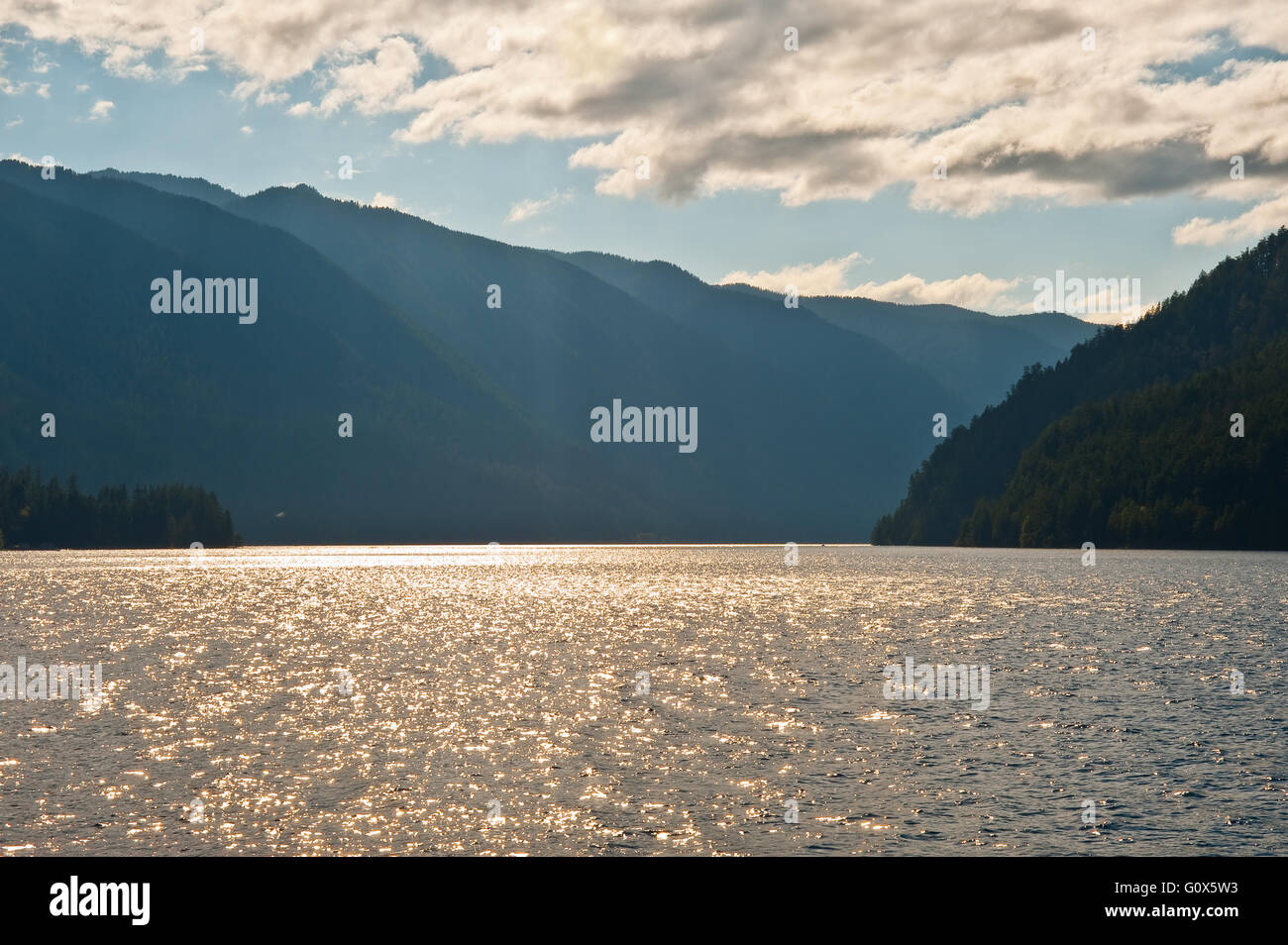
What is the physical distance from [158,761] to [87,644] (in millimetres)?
68418

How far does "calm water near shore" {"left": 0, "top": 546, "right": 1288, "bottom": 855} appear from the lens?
135 ft

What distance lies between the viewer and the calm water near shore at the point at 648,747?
41031 millimetres

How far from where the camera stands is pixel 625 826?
41781mm

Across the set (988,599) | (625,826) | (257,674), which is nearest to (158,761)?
(625,826)

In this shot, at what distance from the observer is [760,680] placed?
8431cm

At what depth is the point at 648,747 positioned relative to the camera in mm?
57156

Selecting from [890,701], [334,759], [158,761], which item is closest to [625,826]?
[334,759]

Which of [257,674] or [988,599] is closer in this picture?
[257,674]

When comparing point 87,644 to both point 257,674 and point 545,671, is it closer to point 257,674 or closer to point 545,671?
point 257,674

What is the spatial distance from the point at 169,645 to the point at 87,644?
908 cm

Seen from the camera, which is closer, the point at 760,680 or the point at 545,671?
the point at 760,680
